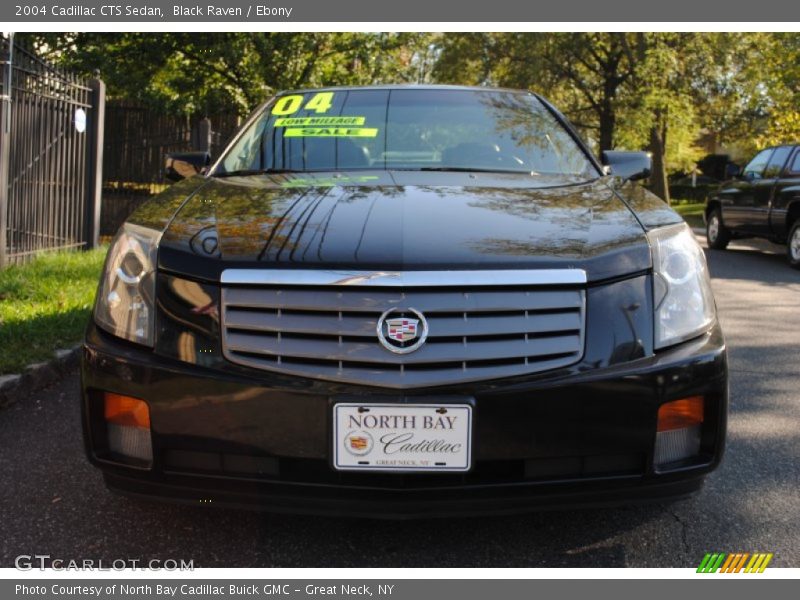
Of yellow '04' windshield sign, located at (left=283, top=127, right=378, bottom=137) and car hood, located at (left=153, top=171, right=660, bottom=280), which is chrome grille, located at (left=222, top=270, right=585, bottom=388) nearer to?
car hood, located at (left=153, top=171, right=660, bottom=280)

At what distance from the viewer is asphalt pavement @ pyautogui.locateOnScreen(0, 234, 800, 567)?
2586 mm

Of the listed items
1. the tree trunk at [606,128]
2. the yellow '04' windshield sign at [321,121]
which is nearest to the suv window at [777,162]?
the yellow '04' windshield sign at [321,121]

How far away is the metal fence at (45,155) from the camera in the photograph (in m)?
7.56

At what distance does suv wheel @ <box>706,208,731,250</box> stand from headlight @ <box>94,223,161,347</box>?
41.9 feet

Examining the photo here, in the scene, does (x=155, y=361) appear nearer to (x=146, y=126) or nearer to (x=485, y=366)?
(x=485, y=366)

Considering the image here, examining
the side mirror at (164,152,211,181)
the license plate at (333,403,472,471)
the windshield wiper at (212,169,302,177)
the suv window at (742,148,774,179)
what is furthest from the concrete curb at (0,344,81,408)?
the suv window at (742,148,774,179)

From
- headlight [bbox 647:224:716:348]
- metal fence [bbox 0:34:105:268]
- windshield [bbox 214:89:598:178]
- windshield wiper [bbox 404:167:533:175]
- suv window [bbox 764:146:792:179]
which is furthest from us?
suv window [bbox 764:146:792:179]

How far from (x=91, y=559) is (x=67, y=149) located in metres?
7.64

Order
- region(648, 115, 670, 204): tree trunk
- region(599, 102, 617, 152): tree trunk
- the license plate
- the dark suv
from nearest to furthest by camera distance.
→ the license plate, the dark suv, region(648, 115, 670, 204): tree trunk, region(599, 102, 617, 152): tree trunk

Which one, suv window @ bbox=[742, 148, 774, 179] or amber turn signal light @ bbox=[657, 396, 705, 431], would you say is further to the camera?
suv window @ bbox=[742, 148, 774, 179]

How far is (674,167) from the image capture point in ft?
174

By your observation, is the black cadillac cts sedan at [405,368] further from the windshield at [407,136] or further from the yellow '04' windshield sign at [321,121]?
the yellow '04' windshield sign at [321,121]

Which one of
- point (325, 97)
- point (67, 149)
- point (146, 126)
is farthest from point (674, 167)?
point (325, 97)

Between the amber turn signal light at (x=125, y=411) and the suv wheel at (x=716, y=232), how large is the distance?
12998 millimetres
